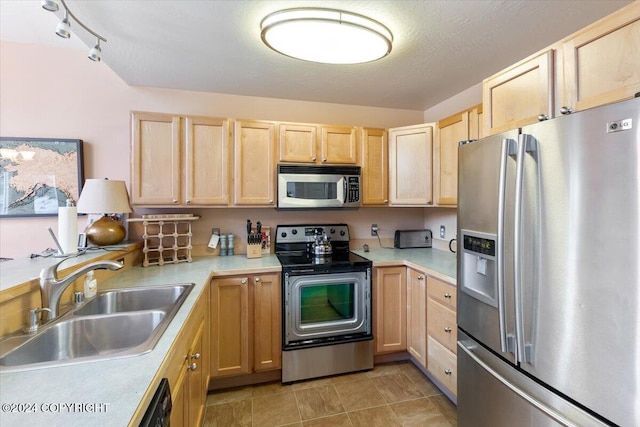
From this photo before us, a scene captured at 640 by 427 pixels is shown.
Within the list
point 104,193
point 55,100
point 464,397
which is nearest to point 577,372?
point 464,397

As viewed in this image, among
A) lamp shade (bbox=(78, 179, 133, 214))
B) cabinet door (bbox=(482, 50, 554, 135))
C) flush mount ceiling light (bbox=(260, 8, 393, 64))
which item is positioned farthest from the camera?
lamp shade (bbox=(78, 179, 133, 214))

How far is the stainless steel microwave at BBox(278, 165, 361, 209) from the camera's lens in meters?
2.53

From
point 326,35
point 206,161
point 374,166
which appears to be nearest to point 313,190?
point 374,166

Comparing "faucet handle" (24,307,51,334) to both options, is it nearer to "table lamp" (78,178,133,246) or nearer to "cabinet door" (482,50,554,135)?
"table lamp" (78,178,133,246)

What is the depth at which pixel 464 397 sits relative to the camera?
5.30ft

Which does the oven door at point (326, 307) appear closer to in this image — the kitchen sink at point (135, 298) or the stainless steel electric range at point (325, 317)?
the stainless steel electric range at point (325, 317)

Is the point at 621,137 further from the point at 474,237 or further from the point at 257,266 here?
the point at 257,266

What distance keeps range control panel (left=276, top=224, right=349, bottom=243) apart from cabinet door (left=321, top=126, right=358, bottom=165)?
2.20 feet

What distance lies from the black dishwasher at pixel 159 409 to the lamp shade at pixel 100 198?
1.67m

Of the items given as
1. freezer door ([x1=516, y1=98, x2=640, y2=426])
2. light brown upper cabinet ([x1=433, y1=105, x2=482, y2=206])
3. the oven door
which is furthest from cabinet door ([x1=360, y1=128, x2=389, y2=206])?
freezer door ([x1=516, y1=98, x2=640, y2=426])

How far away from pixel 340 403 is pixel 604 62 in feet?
Result: 7.76

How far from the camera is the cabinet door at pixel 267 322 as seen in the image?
2213 millimetres

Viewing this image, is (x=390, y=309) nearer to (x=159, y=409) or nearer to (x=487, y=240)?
(x=487, y=240)

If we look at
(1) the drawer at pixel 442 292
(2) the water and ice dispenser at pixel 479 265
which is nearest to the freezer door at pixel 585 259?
(2) the water and ice dispenser at pixel 479 265
